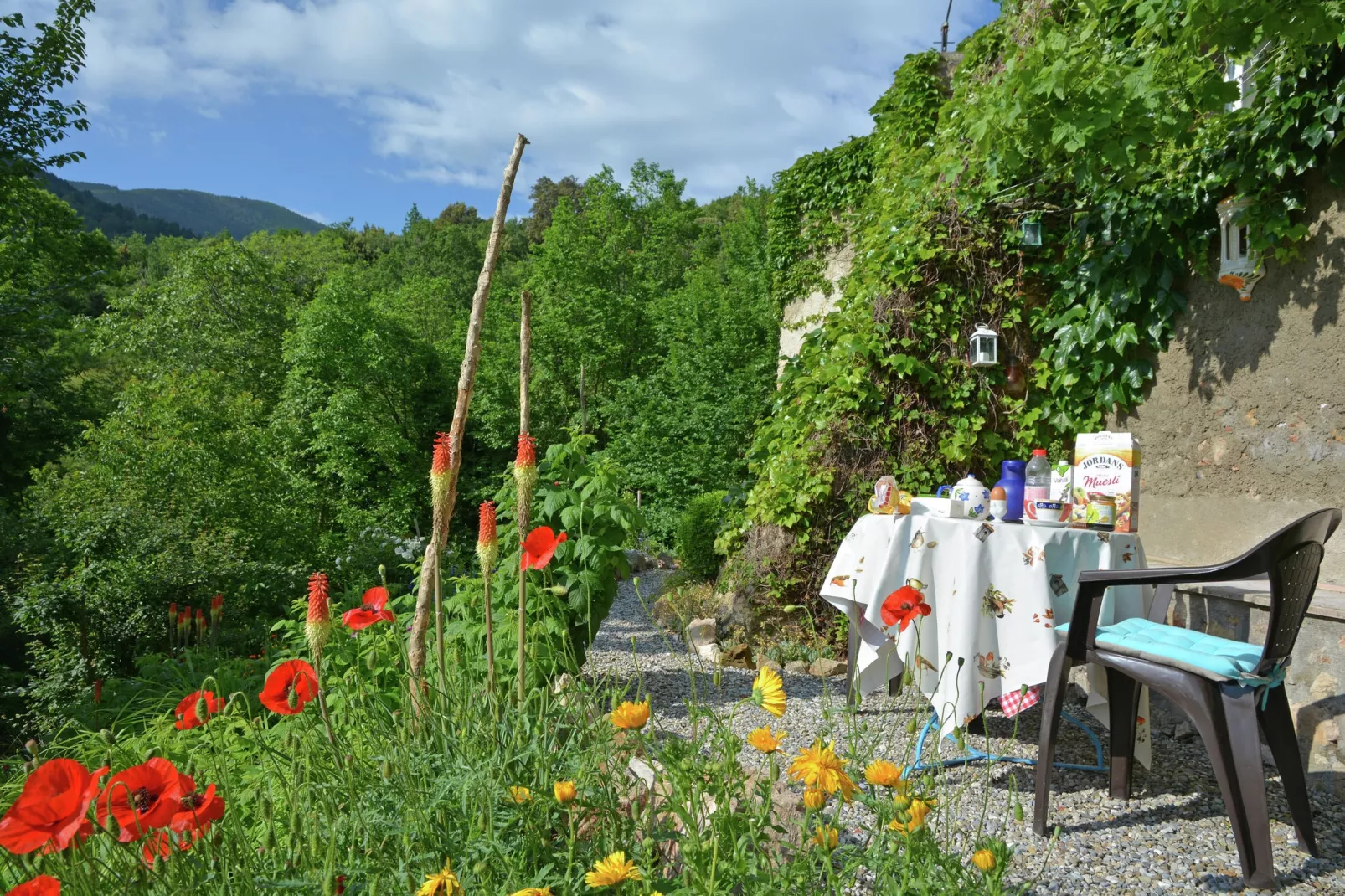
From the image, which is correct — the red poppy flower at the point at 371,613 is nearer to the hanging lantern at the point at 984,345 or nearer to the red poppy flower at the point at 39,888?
the red poppy flower at the point at 39,888

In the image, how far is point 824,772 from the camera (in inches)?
42.1

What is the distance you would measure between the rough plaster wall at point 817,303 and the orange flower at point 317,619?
5.51 m

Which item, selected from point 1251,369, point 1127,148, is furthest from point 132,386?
point 1251,369

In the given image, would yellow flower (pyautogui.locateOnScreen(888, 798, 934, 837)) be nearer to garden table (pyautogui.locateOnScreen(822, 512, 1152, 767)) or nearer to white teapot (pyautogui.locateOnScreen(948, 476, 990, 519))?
garden table (pyautogui.locateOnScreen(822, 512, 1152, 767))

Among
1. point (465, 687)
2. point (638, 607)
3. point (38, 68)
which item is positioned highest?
point (38, 68)

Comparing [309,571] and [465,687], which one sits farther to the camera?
[309,571]

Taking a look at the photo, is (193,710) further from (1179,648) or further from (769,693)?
(1179,648)

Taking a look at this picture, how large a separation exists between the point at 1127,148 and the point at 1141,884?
2.68 m

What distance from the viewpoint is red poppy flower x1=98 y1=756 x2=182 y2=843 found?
983mm

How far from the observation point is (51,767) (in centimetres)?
95

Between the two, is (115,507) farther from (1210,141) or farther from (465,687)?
(1210,141)

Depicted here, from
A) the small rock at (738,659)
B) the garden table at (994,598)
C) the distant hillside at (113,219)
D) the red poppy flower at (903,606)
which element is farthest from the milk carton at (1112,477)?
the distant hillside at (113,219)

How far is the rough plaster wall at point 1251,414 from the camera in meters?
3.20

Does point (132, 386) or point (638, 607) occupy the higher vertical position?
point (132, 386)
